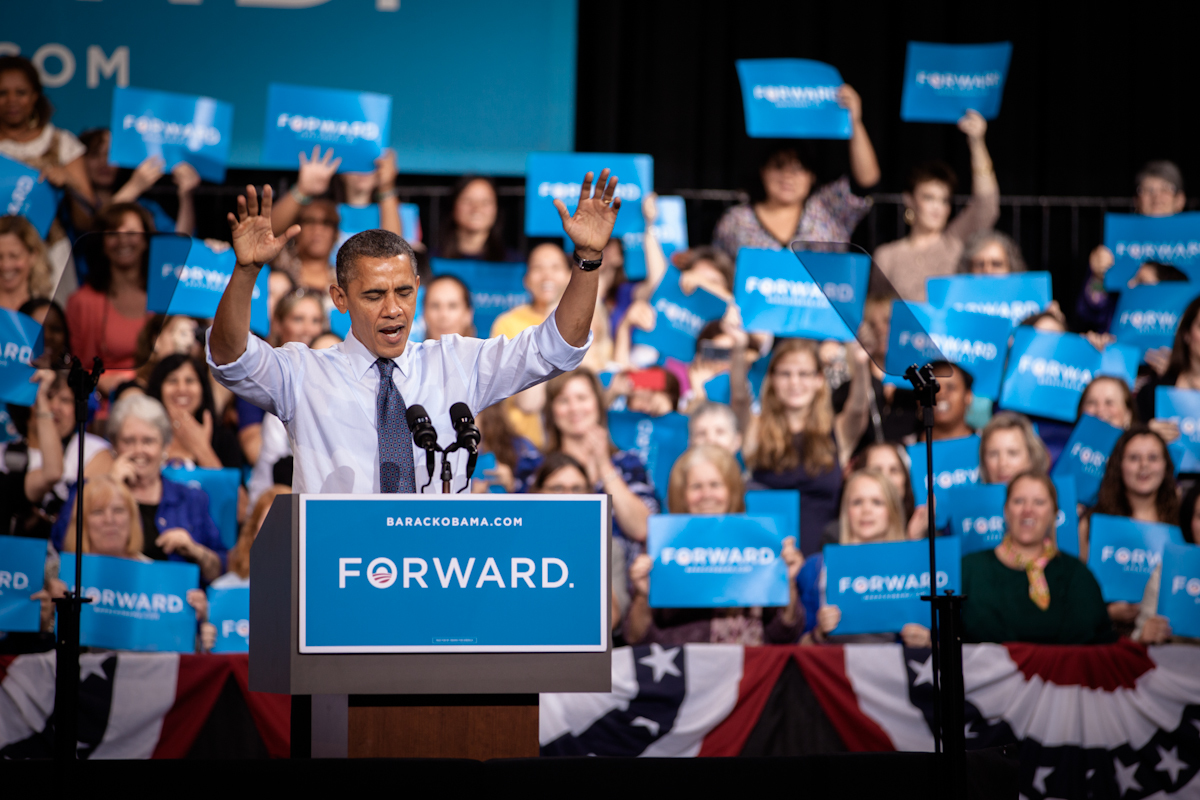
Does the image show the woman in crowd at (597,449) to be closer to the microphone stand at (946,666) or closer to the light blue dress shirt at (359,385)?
the microphone stand at (946,666)

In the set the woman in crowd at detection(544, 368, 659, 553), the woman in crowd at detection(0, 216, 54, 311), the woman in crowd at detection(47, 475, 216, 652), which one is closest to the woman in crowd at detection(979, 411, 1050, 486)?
the woman in crowd at detection(544, 368, 659, 553)

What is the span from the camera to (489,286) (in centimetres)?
553

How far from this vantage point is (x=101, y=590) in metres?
4.33

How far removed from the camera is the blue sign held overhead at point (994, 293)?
17.8 ft

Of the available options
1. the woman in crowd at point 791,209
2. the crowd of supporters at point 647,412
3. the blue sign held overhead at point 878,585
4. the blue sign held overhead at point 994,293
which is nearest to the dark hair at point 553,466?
the crowd of supporters at point 647,412

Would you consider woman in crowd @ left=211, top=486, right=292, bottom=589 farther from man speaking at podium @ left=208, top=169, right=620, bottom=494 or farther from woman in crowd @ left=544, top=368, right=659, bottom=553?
man speaking at podium @ left=208, top=169, right=620, bottom=494

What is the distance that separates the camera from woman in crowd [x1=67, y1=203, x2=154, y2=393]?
348 cm

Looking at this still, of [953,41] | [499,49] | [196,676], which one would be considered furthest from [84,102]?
[953,41]

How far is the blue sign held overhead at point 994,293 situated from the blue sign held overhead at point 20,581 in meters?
3.72

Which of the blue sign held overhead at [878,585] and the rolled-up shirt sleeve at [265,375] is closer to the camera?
the rolled-up shirt sleeve at [265,375]

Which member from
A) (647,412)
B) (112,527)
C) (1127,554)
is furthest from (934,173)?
(112,527)

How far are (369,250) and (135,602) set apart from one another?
2462 mm

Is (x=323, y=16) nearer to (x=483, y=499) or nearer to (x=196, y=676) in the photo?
(x=196, y=676)

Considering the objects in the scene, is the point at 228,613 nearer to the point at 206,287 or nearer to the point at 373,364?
the point at 206,287
